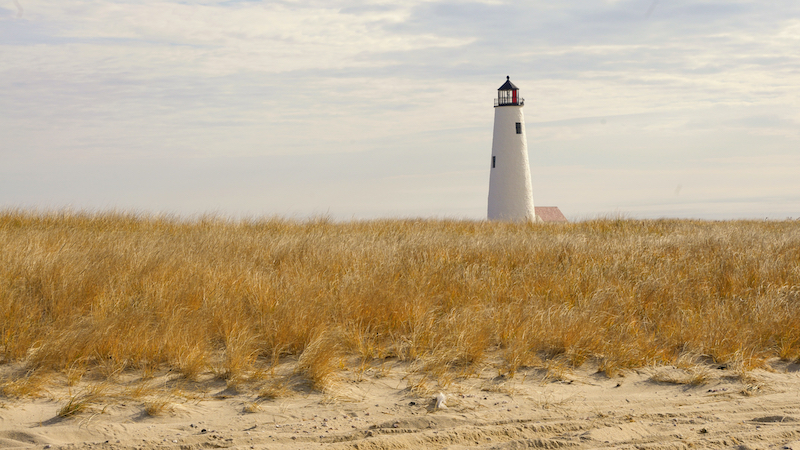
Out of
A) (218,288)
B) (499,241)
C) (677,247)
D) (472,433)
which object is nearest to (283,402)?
(472,433)

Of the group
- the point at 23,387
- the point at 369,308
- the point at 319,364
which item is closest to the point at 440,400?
the point at 319,364

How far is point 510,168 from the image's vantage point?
25.7 m

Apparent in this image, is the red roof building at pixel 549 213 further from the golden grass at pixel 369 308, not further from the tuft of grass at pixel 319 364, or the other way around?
the tuft of grass at pixel 319 364

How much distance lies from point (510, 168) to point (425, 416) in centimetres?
2279

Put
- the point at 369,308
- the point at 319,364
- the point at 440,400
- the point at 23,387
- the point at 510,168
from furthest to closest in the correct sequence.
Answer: the point at 510,168
the point at 369,308
the point at 319,364
the point at 440,400
the point at 23,387

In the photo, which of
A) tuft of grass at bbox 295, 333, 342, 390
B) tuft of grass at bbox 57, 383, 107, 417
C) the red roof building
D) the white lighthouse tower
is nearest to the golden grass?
tuft of grass at bbox 295, 333, 342, 390

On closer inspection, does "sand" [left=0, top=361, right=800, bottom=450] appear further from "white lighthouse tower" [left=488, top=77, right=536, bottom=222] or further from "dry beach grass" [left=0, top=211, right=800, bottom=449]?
"white lighthouse tower" [left=488, top=77, right=536, bottom=222]

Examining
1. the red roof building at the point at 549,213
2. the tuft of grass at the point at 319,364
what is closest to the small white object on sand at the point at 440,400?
the tuft of grass at the point at 319,364

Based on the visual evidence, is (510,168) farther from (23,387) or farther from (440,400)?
(23,387)

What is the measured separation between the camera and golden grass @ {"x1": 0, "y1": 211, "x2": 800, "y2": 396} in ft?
14.9

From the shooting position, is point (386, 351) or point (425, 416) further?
point (386, 351)

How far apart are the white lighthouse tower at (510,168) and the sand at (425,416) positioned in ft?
69.5

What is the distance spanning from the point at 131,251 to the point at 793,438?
7.51 meters

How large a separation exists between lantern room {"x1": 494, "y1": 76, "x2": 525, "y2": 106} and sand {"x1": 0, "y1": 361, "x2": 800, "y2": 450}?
22.9m
